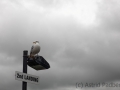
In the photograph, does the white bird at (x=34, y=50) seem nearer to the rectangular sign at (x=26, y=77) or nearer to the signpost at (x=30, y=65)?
the signpost at (x=30, y=65)

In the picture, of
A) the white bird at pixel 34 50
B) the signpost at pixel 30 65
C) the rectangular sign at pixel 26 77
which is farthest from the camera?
the white bird at pixel 34 50

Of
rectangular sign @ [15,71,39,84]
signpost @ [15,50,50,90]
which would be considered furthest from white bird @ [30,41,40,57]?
rectangular sign @ [15,71,39,84]

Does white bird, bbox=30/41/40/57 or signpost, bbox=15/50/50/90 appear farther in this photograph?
white bird, bbox=30/41/40/57

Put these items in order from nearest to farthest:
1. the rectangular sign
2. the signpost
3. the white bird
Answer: the rectangular sign → the signpost → the white bird

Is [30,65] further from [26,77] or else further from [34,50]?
[26,77]

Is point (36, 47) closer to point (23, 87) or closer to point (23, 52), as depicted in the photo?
point (23, 52)

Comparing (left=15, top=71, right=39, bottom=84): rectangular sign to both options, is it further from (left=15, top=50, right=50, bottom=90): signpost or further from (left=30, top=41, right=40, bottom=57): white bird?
(left=30, top=41, right=40, bottom=57): white bird

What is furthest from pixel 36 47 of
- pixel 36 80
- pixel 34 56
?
pixel 36 80

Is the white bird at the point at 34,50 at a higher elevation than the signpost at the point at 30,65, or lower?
higher

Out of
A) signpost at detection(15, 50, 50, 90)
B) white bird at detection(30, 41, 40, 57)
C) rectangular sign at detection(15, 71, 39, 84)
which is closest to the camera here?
rectangular sign at detection(15, 71, 39, 84)

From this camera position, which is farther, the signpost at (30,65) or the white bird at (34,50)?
the white bird at (34,50)

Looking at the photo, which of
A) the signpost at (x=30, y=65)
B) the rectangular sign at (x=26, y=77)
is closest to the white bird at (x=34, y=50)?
the signpost at (x=30, y=65)

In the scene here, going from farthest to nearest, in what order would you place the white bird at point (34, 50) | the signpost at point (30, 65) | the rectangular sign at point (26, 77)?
the white bird at point (34, 50) < the signpost at point (30, 65) < the rectangular sign at point (26, 77)

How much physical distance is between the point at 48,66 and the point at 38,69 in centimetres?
60
